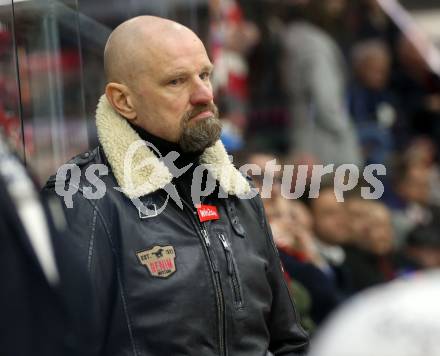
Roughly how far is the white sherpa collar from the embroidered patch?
0.60 ft

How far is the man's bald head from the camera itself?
3340 mm

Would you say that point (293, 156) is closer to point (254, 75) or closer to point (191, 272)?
point (254, 75)

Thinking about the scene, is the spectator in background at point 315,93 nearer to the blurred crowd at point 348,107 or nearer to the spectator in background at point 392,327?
the blurred crowd at point 348,107

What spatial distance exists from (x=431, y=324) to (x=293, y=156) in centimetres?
585

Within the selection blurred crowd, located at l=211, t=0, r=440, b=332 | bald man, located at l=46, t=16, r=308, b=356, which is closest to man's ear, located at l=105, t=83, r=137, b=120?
bald man, located at l=46, t=16, r=308, b=356

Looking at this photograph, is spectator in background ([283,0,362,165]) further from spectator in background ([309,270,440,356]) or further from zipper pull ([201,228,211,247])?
spectator in background ([309,270,440,356])

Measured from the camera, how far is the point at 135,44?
3350 mm

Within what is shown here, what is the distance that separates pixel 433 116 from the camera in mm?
9328

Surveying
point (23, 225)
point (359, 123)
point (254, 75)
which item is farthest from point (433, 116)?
point (23, 225)

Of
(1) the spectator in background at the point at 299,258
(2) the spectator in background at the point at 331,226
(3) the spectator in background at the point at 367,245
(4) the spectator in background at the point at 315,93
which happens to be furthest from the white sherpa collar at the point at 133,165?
(4) the spectator in background at the point at 315,93

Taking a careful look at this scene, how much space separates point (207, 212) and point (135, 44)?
0.57 m

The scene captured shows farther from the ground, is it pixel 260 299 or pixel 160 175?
pixel 160 175

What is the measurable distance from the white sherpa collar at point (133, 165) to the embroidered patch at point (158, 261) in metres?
0.18

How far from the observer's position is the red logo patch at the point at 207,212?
3.28m
